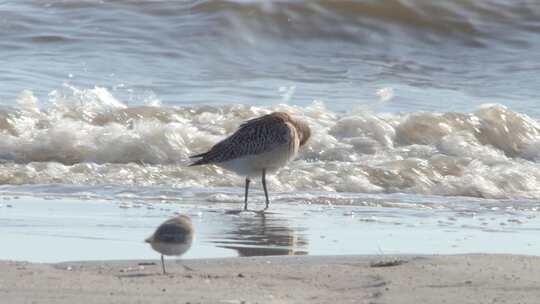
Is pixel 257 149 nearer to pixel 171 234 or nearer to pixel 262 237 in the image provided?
pixel 262 237

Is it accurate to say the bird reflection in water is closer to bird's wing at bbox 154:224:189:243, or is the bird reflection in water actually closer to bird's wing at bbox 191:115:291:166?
bird's wing at bbox 154:224:189:243

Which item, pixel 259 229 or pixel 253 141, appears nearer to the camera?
pixel 259 229

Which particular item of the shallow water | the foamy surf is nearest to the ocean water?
the foamy surf

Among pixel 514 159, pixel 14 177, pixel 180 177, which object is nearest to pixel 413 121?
pixel 514 159

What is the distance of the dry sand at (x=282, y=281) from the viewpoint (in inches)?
196

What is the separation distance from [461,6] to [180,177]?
917cm

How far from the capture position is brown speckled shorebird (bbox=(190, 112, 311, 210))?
9.40m

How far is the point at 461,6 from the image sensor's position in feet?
60.2

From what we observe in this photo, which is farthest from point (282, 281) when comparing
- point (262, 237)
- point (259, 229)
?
point (259, 229)

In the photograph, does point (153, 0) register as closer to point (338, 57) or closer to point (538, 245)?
point (338, 57)

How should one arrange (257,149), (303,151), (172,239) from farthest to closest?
(303,151), (257,149), (172,239)

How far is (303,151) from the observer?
1131 cm

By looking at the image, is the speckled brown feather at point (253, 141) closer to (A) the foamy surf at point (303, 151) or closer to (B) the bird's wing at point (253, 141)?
(B) the bird's wing at point (253, 141)

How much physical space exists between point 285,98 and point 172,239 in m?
8.34
